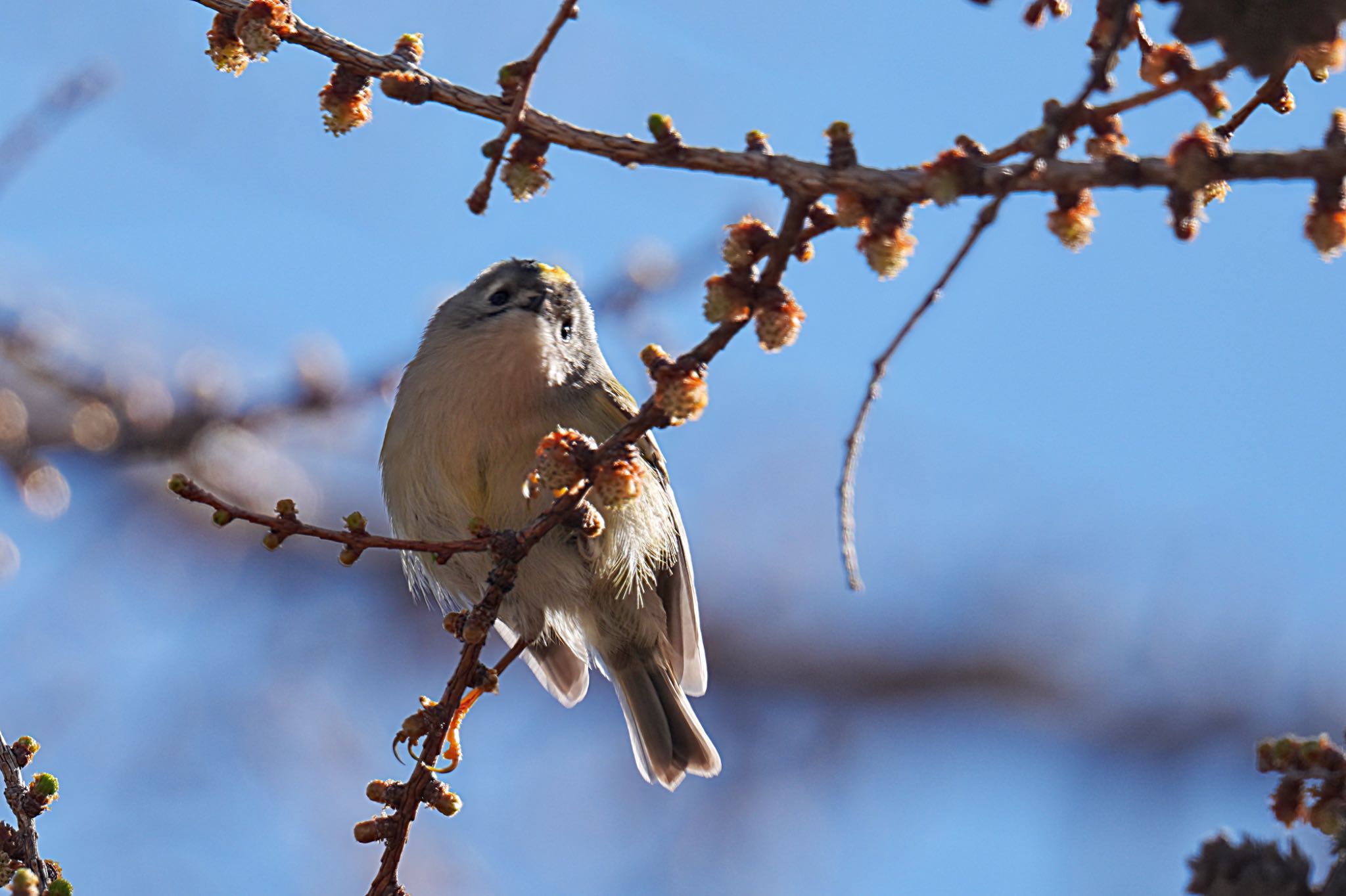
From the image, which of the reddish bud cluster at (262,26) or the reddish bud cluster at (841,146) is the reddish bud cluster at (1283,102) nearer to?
the reddish bud cluster at (841,146)

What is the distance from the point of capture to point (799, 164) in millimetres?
1844

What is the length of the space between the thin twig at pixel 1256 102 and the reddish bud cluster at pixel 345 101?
132 centimetres

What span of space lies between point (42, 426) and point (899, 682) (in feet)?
20.1

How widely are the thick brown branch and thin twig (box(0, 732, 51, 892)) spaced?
1.21 m

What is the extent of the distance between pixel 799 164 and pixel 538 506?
7.03ft

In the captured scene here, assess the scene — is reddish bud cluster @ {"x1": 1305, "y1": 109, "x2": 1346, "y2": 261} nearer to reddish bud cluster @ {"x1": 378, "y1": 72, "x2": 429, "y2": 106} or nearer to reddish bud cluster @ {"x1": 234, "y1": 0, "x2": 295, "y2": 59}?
reddish bud cluster @ {"x1": 378, "y1": 72, "x2": 429, "y2": 106}

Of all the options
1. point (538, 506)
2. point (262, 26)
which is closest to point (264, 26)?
point (262, 26)

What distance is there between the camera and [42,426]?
6098mm

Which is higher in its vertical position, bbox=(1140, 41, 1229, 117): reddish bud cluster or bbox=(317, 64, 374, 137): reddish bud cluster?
bbox=(317, 64, 374, 137): reddish bud cluster

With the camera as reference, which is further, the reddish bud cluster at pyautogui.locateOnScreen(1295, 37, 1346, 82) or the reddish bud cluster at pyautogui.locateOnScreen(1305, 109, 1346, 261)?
the reddish bud cluster at pyautogui.locateOnScreen(1295, 37, 1346, 82)

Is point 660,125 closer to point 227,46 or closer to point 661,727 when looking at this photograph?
point 227,46

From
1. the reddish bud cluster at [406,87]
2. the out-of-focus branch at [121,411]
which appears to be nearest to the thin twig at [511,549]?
the reddish bud cluster at [406,87]

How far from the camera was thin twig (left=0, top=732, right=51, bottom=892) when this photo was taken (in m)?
1.99

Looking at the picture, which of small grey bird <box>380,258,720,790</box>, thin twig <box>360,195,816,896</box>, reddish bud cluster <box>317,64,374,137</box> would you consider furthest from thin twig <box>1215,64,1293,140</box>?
small grey bird <box>380,258,720,790</box>
